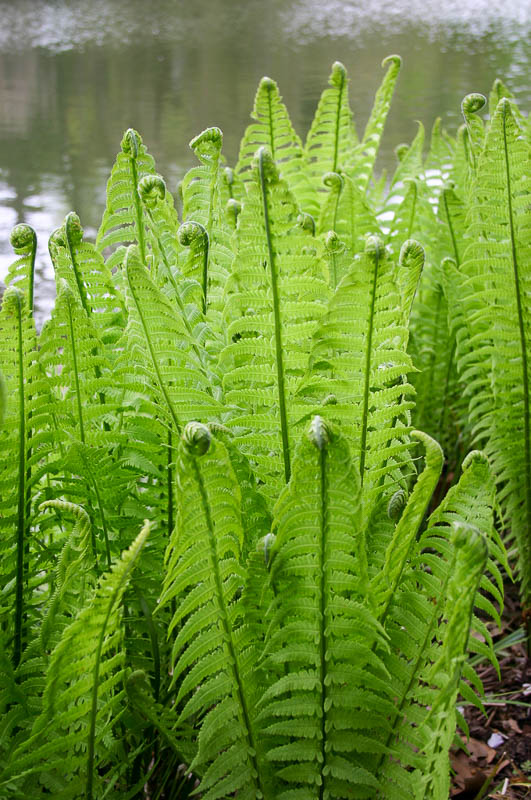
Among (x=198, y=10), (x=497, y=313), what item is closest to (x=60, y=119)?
(x=497, y=313)

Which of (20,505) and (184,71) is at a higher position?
(184,71)

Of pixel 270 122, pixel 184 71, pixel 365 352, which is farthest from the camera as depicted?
pixel 184 71

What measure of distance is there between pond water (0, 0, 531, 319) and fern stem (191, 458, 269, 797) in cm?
287

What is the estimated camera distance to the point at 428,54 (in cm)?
1043

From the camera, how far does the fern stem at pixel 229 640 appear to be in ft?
2.61

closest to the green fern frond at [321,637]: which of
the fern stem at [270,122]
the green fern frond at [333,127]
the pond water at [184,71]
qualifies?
the fern stem at [270,122]

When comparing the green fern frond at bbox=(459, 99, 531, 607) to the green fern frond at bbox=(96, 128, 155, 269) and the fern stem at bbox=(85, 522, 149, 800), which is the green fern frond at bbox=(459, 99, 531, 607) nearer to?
the green fern frond at bbox=(96, 128, 155, 269)

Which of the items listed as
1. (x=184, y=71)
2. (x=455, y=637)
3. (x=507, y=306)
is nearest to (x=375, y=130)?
(x=507, y=306)

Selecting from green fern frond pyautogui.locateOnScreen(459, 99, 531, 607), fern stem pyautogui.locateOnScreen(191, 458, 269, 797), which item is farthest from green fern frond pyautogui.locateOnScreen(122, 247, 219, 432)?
green fern frond pyautogui.locateOnScreen(459, 99, 531, 607)

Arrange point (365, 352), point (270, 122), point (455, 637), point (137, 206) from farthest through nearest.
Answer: point (270, 122) → point (137, 206) → point (365, 352) → point (455, 637)

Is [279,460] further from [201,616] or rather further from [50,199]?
[50,199]

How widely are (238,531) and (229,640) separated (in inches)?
5.1

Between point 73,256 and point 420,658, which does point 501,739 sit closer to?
point 420,658

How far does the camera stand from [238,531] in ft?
2.78
